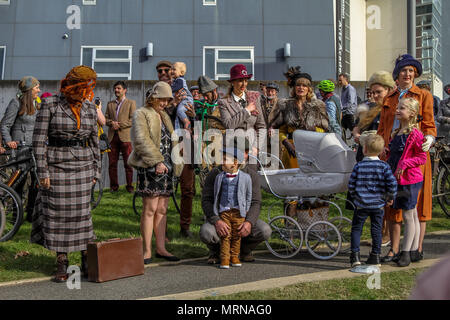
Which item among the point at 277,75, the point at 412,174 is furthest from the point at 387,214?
the point at 277,75

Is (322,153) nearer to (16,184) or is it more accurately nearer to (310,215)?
(310,215)

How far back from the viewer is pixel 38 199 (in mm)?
5852

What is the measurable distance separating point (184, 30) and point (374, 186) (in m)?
14.6

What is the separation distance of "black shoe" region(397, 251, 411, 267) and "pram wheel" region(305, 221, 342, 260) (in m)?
0.76

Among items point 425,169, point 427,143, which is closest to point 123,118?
point 425,169

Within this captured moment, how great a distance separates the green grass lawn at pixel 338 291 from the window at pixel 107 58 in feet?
50.7

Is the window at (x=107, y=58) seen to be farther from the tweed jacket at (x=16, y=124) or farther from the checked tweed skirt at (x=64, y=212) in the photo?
the checked tweed skirt at (x=64, y=212)

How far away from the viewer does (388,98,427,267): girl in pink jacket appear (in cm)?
589

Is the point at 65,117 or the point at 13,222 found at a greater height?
the point at 65,117

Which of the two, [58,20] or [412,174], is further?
[58,20]

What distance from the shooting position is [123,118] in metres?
11.2

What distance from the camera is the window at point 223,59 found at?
19141mm

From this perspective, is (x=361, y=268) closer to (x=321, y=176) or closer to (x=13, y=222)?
(x=321, y=176)
